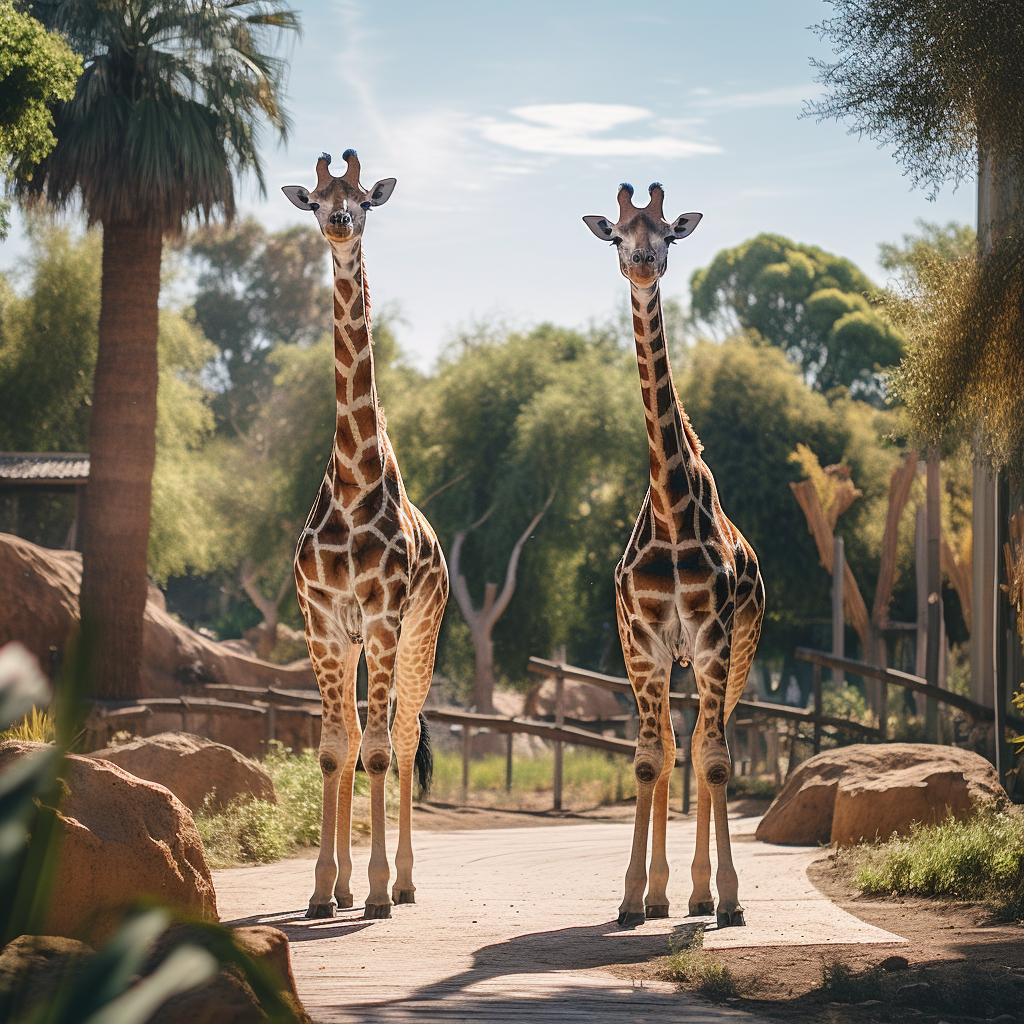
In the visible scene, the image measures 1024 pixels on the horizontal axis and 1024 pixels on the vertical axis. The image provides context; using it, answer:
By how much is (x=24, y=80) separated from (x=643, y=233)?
22.1 ft

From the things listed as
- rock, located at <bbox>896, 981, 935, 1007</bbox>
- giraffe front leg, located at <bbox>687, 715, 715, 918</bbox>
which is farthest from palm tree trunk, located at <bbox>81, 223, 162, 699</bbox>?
rock, located at <bbox>896, 981, 935, 1007</bbox>

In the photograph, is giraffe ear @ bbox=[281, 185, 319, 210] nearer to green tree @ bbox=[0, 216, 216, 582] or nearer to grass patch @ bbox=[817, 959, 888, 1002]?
grass patch @ bbox=[817, 959, 888, 1002]

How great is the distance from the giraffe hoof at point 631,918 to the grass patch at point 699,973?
3.32 ft

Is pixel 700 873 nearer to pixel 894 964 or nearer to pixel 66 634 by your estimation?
pixel 894 964

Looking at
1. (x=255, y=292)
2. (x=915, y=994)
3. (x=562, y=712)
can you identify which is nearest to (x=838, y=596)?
(x=562, y=712)

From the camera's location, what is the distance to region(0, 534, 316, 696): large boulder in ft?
58.8

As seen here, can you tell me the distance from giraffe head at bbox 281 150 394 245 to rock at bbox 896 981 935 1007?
5393 mm

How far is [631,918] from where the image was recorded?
6.99 metres

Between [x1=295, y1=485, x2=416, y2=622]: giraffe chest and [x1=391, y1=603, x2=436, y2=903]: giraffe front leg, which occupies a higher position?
[x1=295, y1=485, x2=416, y2=622]: giraffe chest

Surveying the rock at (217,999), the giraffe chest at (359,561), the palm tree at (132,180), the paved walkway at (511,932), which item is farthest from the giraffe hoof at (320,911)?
the palm tree at (132,180)

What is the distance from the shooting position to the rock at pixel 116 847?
17.3ft

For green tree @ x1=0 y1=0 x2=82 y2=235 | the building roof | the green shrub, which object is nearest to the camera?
the green shrub

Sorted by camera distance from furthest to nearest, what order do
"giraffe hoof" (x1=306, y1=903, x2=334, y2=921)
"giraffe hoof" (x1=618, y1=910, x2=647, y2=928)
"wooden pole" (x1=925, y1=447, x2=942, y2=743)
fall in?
"wooden pole" (x1=925, y1=447, x2=942, y2=743), "giraffe hoof" (x1=306, y1=903, x2=334, y2=921), "giraffe hoof" (x1=618, y1=910, x2=647, y2=928)

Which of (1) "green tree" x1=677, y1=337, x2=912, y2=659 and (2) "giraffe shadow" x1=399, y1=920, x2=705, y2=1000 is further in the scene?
(1) "green tree" x1=677, y1=337, x2=912, y2=659
